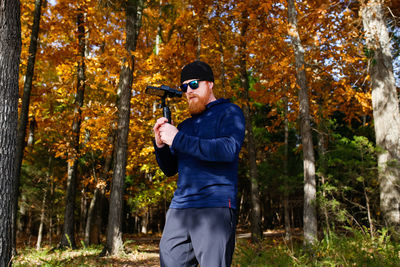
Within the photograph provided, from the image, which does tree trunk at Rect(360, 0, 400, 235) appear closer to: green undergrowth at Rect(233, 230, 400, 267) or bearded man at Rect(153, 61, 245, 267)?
green undergrowth at Rect(233, 230, 400, 267)

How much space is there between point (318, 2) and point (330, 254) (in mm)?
9448

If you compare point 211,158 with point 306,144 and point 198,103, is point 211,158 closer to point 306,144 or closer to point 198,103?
point 198,103

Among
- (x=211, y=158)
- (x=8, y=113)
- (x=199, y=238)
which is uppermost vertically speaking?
(x=8, y=113)

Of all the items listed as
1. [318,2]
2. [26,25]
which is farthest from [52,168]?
[318,2]

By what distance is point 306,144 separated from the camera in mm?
8523

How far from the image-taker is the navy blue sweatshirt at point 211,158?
171 cm

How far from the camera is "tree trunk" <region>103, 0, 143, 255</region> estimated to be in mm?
9344

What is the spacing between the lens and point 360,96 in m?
10.3

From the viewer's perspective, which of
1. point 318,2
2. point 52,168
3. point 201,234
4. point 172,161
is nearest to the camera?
point 201,234

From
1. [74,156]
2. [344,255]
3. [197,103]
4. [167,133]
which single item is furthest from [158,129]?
[74,156]

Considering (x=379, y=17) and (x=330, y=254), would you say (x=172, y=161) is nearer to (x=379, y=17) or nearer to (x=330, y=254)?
(x=330, y=254)

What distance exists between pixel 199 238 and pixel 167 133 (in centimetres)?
61

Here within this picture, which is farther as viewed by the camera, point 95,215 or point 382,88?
point 95,215

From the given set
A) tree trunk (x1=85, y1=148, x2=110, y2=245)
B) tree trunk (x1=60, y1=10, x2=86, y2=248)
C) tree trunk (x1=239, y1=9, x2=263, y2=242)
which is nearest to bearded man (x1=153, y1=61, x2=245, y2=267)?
tree trunk (x1=60, y1=10, x2=86, y2=248)
